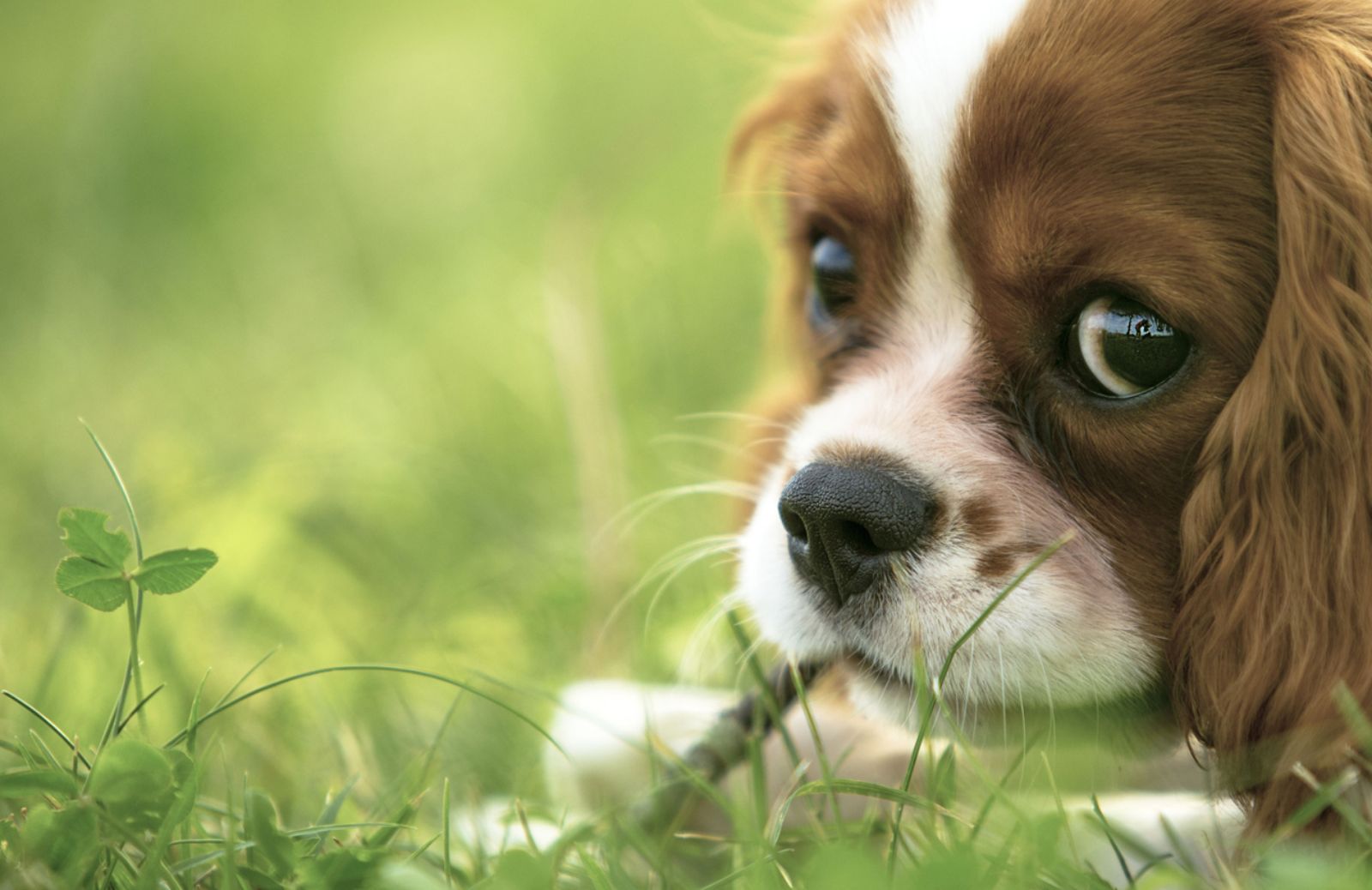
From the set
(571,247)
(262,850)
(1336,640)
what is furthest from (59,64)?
(1336,640)

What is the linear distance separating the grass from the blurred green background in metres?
0.01

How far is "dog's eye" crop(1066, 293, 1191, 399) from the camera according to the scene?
1.89 meters

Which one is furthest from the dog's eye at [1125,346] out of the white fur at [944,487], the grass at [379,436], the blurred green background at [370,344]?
the blurred green background at [370,344]

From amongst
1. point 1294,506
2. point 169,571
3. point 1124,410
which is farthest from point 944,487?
point 169,571

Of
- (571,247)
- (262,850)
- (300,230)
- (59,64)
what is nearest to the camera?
(262,850)

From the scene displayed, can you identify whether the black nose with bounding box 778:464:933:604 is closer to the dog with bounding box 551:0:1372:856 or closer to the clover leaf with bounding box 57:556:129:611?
the dog with bounding box 551:0:1372:856

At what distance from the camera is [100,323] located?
4391 millimetres

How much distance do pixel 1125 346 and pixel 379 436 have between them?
8.07ft

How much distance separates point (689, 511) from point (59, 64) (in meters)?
4.46

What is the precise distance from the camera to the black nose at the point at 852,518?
6.35 ft

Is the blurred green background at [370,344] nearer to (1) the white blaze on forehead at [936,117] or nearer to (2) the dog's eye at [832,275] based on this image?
(2) the dog's eye at [832,275]

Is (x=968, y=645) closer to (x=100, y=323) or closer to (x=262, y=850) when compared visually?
(x=262, y=850)

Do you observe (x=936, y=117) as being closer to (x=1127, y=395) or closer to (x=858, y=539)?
(x=1127, y=395)

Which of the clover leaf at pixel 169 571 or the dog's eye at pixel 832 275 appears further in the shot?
the dog's eye at pixel 832 275
